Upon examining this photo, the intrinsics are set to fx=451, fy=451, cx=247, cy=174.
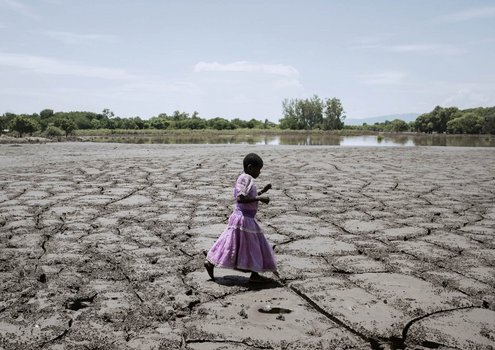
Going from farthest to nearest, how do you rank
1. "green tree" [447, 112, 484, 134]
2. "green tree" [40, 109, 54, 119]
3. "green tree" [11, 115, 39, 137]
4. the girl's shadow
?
"green tree" [40, 109, 54, 119] → "green tree" [447, 112, 484, 134] → "green tree" [11, 115, 39, 137] → the girl's shadow

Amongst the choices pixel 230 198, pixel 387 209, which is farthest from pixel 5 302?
pixel 387 209

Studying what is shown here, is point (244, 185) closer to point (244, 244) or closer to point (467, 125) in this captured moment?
point (244, 244)

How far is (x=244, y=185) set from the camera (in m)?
3.10

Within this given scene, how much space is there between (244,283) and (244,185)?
68 centimetres

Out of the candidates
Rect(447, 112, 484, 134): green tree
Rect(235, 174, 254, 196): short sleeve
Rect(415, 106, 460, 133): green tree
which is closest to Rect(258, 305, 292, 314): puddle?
Rect(235, 174, 254, 196): short sleeve

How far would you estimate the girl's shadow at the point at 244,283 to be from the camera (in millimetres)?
3062

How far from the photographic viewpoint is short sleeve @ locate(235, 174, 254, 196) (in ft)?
10.1

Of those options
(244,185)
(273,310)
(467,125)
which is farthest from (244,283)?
(467,125)

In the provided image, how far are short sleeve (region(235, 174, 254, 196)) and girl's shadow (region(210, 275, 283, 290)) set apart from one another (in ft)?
2.04

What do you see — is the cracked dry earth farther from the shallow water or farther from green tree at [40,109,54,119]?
green tree at [40,109,54,119]

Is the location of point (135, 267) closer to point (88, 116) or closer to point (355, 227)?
point (355, 227)

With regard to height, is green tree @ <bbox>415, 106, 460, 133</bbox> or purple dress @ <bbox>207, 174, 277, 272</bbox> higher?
green tree @ <bbox>415, 106, 460, 133</bbox>

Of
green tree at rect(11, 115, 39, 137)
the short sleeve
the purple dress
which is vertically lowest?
the purple dress

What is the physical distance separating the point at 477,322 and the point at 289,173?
7.08 meters
